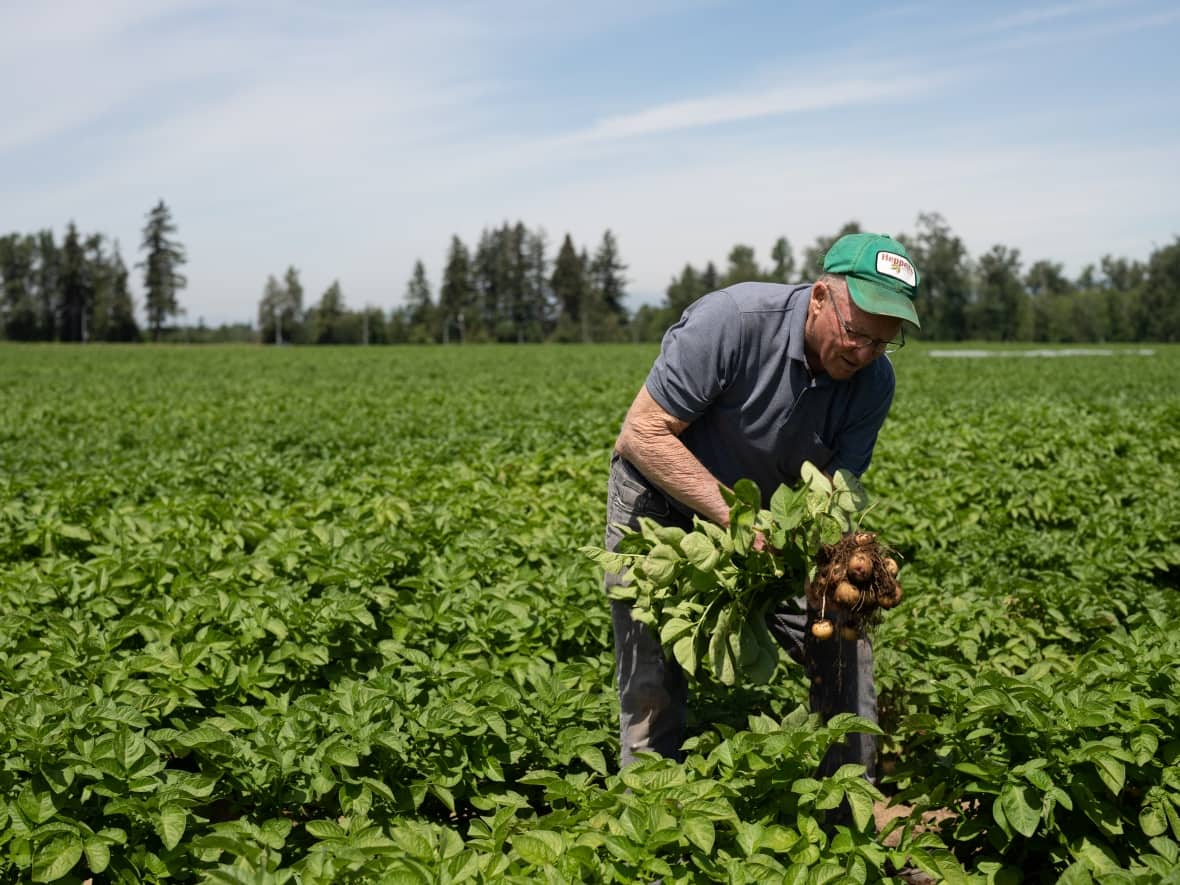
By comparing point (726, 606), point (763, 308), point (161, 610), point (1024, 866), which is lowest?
point (1024, 866)

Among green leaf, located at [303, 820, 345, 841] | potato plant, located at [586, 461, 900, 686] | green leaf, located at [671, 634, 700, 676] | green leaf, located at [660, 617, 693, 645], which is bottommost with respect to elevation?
green leaf, located at [303, 820, 345, 841]

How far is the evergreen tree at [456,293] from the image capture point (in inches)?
3931

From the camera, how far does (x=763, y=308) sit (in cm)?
311

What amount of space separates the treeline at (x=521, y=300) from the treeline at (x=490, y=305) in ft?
0.51

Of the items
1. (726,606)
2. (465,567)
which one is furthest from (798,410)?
(465,567)

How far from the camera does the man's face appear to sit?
2932 millimetres

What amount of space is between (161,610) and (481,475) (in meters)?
4.26

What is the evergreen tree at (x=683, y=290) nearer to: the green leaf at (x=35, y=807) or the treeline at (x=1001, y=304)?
the treeline at (x=1001, y=304)

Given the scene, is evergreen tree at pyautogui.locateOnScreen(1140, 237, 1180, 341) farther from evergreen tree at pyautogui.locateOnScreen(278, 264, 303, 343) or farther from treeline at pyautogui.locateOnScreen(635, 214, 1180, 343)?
evergreen tree at pyautogui.locateOnScreen(278, 264, 303, 343)

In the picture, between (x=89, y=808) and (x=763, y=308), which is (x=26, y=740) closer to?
(x=89, y=808)

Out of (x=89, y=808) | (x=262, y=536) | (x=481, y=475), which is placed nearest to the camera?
(x=89, y=808)

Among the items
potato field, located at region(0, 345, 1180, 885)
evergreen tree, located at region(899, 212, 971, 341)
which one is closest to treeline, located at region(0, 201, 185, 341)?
evergreen tree, located at region(899, 212, 971, 341)

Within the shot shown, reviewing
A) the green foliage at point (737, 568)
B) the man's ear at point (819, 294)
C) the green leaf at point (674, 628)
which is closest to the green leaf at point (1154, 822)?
the green foliage at point (737, 568)

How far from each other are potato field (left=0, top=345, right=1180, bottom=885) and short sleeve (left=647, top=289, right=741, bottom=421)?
0.97 meters
